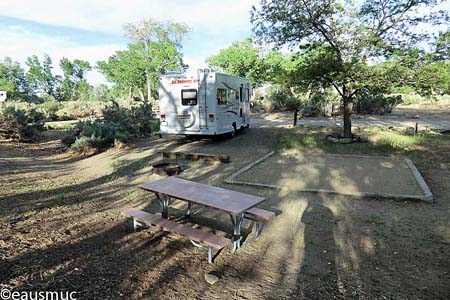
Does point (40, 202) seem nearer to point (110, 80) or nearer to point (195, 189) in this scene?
point (195, 189)

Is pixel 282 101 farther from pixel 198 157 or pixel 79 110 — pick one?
pixel 198 157

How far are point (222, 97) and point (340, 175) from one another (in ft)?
17.1

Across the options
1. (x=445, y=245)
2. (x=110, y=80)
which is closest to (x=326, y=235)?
(x=445, y=245)

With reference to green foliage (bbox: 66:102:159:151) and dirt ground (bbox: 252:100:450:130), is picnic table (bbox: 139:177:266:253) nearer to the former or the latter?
green foliage (bbox: 66:102:159:151)

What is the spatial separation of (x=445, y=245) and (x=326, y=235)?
1.32 meters

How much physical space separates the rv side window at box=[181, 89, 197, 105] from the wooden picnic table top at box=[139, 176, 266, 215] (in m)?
6.34

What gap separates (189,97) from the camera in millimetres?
10367

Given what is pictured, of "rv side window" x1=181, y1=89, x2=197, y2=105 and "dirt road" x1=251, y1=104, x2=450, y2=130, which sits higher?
"rv side window" x1=181, y1=89, x2=197, y2=105

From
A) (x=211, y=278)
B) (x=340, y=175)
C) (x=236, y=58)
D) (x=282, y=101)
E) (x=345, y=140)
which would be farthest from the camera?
(x=236, y=58)

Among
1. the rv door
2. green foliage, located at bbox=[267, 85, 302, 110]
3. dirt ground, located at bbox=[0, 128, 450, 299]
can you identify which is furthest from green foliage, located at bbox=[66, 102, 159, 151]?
green foliage, located at bbox=[267, 85, 302, 110]

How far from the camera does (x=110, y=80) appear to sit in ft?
168

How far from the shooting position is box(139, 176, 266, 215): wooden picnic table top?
11.1 feet

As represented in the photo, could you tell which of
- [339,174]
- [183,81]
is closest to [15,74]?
[183,81]

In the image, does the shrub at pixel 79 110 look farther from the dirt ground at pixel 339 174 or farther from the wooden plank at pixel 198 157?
the dirt ground at pixel 339 174
